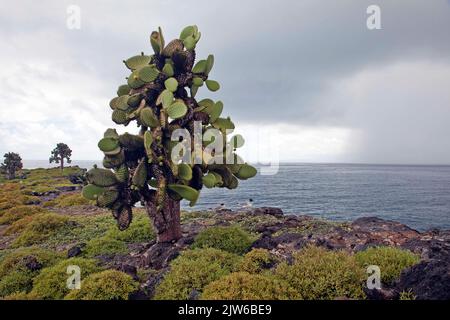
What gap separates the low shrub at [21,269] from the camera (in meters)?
9.62

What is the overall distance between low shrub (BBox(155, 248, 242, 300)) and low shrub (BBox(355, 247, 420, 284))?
3.83m

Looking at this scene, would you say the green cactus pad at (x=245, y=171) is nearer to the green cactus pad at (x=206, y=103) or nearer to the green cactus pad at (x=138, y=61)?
the green cactus pad at (x=206, y=103)

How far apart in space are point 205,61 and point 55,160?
76.2 meters

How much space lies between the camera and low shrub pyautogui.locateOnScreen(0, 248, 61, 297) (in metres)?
9.62

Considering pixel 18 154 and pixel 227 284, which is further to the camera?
pixel 18 154

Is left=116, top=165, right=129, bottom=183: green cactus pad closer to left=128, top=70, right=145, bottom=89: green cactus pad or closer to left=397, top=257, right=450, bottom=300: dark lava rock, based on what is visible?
left=128, top=70, right=145, bottom=89: green cactus pad

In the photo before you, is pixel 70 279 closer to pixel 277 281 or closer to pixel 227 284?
pixel 227 284

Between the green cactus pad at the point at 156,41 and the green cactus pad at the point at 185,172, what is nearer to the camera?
the green cactus pad at the point at 185,172

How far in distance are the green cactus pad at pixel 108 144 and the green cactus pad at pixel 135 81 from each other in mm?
2317

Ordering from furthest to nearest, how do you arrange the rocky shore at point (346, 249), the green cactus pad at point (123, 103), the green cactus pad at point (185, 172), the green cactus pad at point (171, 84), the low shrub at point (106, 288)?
the green cactus pad at point (123, 103), the green cactus pad at point (171, 84), the green cactus pad at point (185, 172), the low shrub at point (106, 288), the rocky shore at point (346, 249)

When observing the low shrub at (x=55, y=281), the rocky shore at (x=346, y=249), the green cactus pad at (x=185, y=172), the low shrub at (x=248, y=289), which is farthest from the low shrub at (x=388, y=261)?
the low shrub at (x=55, y=281)

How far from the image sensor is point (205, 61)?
39.5 ft

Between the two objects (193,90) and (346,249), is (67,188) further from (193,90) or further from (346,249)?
(346,249)
